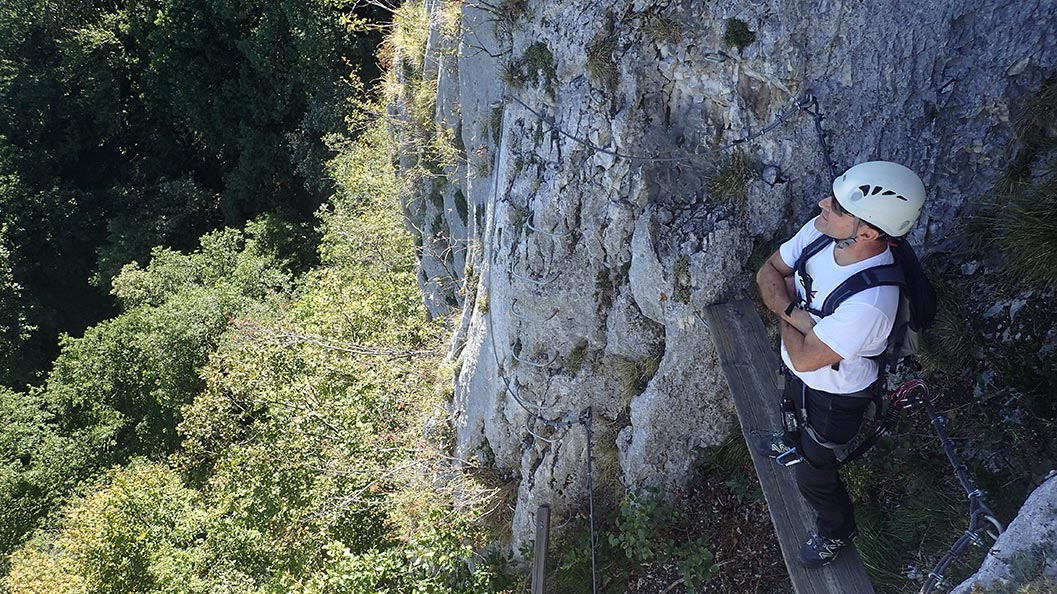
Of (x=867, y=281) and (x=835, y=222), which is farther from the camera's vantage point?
(x=835, y=222)

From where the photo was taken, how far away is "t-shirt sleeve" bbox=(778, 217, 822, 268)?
15.4ft

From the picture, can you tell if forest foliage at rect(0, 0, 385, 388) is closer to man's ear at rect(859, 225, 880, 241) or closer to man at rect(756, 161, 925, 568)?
man at rect(756, 161, 925, 568)

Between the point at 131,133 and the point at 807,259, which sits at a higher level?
the point at 131,133

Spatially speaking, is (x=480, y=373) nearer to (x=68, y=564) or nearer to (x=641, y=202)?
(x=641, y=202)

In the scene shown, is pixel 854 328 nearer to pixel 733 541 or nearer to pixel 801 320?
pixel 801 320

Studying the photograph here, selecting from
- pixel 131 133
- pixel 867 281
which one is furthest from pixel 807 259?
pixel 131 133

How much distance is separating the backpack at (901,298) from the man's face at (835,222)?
0.27 m

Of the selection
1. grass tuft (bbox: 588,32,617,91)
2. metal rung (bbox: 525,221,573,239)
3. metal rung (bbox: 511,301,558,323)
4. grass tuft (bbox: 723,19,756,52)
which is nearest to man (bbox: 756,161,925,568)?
grass tuft (bbox: 723,19,756,52)

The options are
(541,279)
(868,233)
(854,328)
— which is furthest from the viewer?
(541,279)

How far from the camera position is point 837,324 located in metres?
3.96

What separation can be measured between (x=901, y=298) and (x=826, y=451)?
38.1 inches

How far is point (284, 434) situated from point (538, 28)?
9738mm

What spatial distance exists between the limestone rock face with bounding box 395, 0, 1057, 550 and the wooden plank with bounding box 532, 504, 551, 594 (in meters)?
0.21

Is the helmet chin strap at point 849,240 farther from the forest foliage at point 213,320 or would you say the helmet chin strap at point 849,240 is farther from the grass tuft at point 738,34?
the forest foliage at point 213,320
